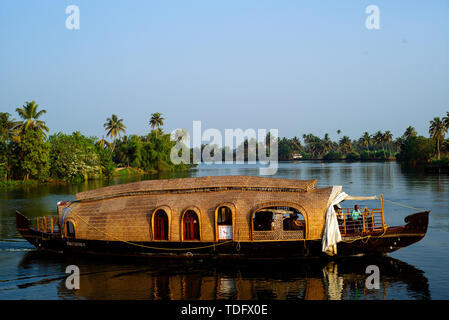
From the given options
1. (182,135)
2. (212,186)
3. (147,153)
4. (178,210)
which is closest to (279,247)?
(212,186)

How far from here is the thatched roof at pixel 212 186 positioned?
44.9 ft

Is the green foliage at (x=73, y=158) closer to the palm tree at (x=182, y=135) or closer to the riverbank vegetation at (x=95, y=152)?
the riverbank vegetation at (x=95, y=152)

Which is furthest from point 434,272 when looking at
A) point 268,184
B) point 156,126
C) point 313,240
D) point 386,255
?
point 156,126

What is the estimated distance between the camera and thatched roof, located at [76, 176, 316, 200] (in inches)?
539

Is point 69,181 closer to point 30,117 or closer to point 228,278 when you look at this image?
point 30,117

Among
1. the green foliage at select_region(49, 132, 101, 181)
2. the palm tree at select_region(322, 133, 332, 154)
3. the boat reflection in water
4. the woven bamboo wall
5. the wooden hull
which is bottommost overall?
the boat reflection in water

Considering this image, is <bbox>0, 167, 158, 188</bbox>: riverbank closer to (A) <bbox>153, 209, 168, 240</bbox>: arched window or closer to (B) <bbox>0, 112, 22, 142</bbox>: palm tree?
Answer: (B) <bbox>0, 112, 22, 142</bbox>: palm tree

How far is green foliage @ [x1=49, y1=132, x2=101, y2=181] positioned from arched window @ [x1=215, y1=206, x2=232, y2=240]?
130ft

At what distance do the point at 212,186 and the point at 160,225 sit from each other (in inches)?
79.7

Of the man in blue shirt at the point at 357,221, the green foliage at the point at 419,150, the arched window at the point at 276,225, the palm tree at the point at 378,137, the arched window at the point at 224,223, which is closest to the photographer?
the arched window at the point at 276,225

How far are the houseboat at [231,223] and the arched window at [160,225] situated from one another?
0.10 ft

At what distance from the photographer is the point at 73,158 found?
5066 centimetres

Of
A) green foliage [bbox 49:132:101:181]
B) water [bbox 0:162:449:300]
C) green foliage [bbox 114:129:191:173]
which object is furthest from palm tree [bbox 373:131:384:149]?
water [bbox 0:162:449:300]

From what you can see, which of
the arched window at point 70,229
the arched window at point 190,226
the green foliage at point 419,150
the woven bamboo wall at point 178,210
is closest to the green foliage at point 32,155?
the arched window at point 70,229
